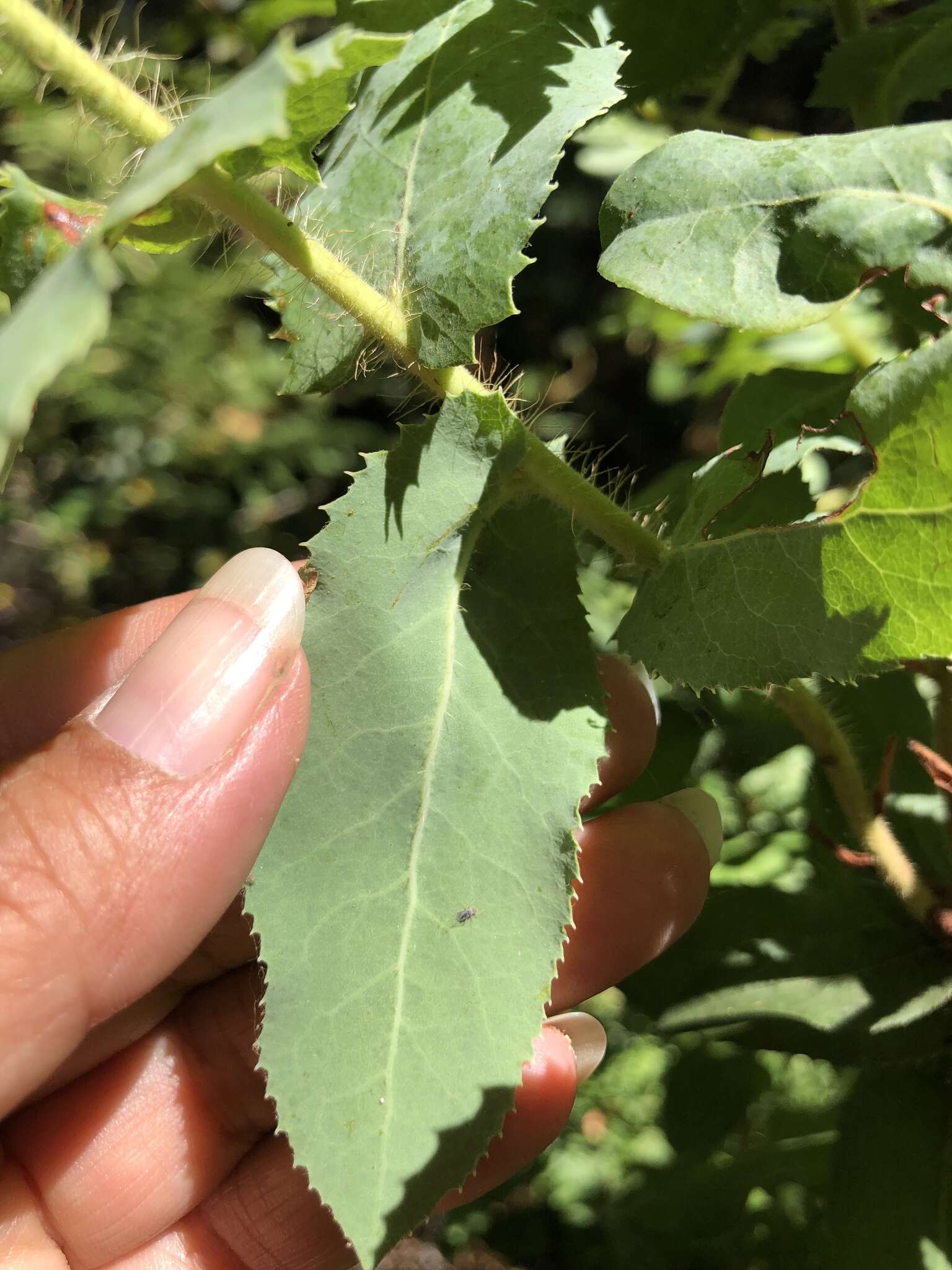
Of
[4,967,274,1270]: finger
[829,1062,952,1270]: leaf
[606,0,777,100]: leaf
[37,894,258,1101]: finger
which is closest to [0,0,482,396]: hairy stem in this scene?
[606,0,777,100]: leaf

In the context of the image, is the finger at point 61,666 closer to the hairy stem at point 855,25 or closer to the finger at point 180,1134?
the finger at point 180,1134

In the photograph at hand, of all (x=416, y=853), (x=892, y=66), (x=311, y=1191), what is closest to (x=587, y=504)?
(x=416, y=853)

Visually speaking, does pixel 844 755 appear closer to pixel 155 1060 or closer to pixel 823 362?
pixel 823 362

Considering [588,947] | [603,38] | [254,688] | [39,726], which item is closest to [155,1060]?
[39,726]

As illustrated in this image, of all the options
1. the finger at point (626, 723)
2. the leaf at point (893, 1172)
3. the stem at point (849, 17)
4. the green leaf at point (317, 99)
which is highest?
the green leaf at point (317, 99)

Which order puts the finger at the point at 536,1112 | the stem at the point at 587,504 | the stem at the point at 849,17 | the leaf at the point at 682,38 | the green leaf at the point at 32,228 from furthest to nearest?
the finger at the point at 536,1112, the stem at the point at 849,17, the leaf at the point at 682,38, the stem at the point at 587,504, the green leaf at the point at 32,228

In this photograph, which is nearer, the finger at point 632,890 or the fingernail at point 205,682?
the fingernail at point 205,682

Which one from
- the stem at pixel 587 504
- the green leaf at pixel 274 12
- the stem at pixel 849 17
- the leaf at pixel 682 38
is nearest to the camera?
the green leaf at pixel 274 12

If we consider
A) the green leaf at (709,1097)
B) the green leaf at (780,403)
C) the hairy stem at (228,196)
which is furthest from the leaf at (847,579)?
the green leaf at (709,1097)
